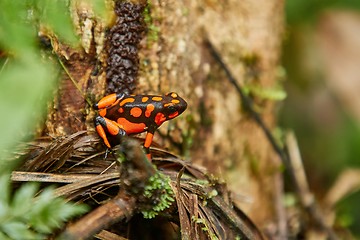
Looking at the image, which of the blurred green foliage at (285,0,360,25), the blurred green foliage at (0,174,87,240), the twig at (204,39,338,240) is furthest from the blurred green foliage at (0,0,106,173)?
the blurred green foliage at (285,0,360,25)

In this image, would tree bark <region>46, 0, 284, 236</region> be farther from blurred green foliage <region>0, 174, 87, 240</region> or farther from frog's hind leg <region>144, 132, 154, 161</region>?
blurred green foliage <region>0, 174, 87, 240</region>

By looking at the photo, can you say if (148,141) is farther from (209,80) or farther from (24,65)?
(24,65)

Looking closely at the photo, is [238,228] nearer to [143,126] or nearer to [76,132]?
[143,126]

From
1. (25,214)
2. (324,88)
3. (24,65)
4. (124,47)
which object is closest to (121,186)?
(25,214)

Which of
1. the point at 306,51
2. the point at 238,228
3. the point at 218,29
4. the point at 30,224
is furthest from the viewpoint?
the point at 306,51

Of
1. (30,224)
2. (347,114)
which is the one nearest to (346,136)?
(347,114)

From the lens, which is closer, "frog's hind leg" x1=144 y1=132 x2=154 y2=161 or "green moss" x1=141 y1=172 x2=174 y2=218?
"green moss" x1=141 y1=172 x2=174 y2=218

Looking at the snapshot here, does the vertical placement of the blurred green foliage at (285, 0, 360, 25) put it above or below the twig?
above
